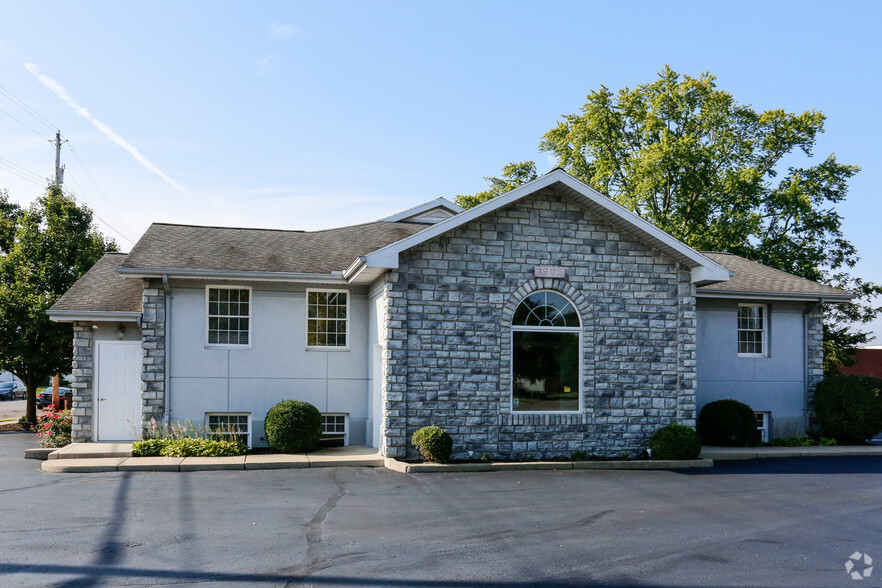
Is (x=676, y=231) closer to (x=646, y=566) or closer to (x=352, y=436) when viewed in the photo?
(x=352, y=436)

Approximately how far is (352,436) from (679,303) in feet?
24.8

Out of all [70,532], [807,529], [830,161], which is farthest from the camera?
[830,161]

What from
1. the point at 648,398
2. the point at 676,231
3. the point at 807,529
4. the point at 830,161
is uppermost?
the point at 830,161

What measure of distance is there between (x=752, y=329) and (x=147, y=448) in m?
14.4

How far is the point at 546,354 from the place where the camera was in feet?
49.9

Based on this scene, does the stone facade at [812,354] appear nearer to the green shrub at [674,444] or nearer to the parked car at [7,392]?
the green shrub at [674,444]

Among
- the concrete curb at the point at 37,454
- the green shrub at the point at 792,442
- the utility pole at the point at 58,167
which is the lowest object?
the green shrub at the point at 792,442

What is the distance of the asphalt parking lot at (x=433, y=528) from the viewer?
7.26 metres

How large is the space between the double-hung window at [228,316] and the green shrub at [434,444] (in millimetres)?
4599

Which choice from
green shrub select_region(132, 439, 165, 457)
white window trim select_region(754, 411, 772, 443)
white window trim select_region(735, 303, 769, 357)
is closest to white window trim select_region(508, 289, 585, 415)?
white window trim select_region(735, 303, 769, 357)

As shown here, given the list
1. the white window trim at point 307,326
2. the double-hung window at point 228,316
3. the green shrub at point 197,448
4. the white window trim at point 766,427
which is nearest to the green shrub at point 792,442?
the white window trim at point 766,427

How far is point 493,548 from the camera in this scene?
26.9 feet

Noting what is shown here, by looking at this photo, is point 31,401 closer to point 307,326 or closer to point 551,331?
point 307,326

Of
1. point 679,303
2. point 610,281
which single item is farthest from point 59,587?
point 679,303
